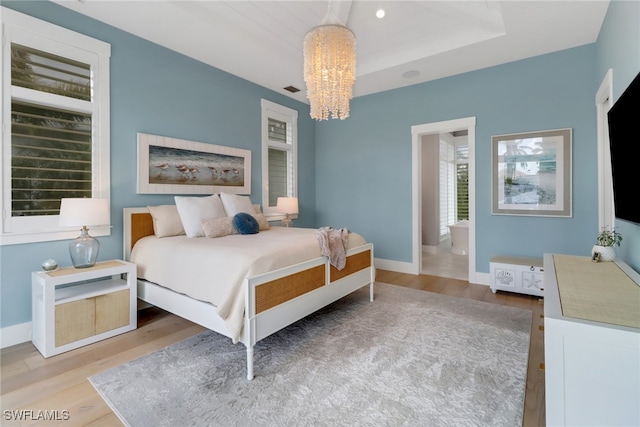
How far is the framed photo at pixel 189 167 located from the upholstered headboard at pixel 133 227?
0.25 metres

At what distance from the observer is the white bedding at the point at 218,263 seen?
77.6 inches

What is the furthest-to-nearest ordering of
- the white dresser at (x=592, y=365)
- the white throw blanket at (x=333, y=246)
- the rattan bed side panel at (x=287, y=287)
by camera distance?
the white throw blanket at (x=333, y=246), the rattan bed side panel at (x=287, y=287), the white dresser at (x=592, y=365)

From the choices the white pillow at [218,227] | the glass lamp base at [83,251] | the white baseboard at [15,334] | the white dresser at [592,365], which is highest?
the white pillow at [218,227]

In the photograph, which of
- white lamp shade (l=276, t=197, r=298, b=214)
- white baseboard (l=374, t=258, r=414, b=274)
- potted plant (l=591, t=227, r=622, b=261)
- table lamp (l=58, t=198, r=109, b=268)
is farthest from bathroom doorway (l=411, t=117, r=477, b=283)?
table lamp (l=58, t=198, r=109, b=268)

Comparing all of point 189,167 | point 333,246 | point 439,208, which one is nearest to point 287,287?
point 333,246

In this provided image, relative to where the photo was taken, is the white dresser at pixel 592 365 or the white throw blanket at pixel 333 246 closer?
the white dresser at pixel 592 365

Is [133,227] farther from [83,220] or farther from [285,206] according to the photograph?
[285,206]

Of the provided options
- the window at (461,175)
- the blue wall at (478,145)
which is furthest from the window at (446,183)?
the blue wall at (478,145)

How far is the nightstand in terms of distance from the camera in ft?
7.27

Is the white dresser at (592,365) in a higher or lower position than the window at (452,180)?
lower

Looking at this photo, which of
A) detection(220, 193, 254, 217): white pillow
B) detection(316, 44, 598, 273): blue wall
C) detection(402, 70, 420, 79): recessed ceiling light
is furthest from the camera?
detection(402, 70, 420, 79): recessed ceiling light

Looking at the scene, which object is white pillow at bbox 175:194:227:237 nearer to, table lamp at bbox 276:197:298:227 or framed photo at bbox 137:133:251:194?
framed photo at bbox 137:133:251:194

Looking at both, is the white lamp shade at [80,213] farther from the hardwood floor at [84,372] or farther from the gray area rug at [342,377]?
the gray area rug at [342,377]

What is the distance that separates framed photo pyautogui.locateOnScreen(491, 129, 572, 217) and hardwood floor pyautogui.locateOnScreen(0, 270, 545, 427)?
126 cm
